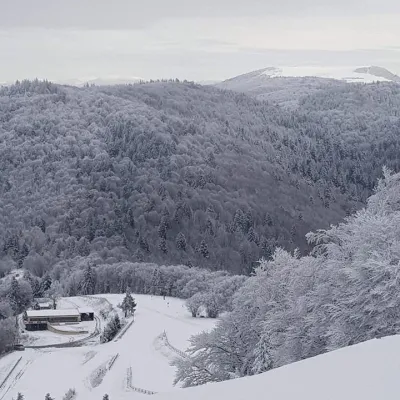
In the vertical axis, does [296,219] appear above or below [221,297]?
below

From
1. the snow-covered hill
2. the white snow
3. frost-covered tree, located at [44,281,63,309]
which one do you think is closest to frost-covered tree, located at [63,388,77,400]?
the snow-covered hill

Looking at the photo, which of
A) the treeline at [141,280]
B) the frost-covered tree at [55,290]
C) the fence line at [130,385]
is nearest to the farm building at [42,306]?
the frost-covered tree at [55,290]

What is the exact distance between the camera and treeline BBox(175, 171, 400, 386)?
19.0 metres

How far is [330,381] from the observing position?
35.6ft

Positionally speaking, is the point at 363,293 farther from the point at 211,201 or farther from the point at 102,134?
the point at 102,134

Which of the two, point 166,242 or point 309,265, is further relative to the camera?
point 166,242

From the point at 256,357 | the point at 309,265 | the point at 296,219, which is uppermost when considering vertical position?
the point at 309,265

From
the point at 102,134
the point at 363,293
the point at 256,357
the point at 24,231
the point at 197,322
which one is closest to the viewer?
the point at 363,293

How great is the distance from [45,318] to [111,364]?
2283 cm

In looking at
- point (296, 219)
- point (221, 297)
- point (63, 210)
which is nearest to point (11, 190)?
point (63, 210)

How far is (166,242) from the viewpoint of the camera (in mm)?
135125

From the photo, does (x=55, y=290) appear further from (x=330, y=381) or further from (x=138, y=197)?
(x=330, y=381)

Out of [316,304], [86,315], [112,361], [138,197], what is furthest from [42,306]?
[138,197]

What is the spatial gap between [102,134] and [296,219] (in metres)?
54.1
